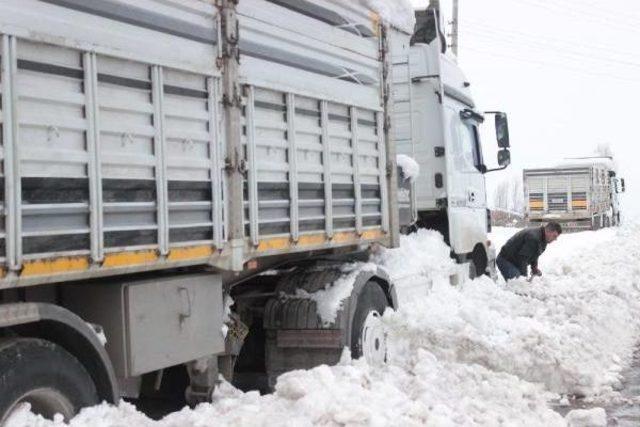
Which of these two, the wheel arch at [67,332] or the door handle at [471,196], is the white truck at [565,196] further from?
the wheel arch at [67,332]

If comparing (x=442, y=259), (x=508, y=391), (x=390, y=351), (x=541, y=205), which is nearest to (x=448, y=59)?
(x=442, y=259)

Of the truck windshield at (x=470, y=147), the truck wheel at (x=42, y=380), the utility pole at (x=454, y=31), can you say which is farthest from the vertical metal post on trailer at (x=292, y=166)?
the utility pole at (x=454, y=31)

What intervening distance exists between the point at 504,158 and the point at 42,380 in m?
7.57

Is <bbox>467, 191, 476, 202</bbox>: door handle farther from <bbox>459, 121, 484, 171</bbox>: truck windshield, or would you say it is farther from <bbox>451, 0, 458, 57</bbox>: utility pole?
<bbox>451, 0, 458, 57</bbox>: utility pole

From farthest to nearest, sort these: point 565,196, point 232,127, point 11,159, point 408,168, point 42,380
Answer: point 565,196
point 408,168
point 232,127
point 42,380
point 11,159

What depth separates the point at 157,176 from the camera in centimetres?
391

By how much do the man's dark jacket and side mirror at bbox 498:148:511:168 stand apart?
1766 mm

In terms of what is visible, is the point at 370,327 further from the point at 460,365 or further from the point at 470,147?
the point at 470,147

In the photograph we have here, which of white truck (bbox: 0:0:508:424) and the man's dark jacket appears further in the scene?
the man's dark jacket

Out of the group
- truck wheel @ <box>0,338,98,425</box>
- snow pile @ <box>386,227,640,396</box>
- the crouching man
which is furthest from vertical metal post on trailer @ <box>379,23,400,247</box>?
the crouching man

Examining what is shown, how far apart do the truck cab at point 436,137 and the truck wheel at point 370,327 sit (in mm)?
2386

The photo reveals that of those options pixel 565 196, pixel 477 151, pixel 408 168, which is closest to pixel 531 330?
pixel 408 168

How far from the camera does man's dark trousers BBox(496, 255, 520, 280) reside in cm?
1148

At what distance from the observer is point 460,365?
6.40 metres
